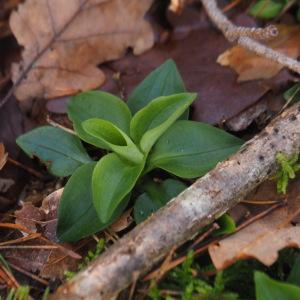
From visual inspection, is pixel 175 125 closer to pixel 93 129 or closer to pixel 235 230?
pixel 93 129

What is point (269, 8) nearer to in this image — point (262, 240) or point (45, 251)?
point (262, 240)

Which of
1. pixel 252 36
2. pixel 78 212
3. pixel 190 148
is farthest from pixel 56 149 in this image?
pixel 252 36

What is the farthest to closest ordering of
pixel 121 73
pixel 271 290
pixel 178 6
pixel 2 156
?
pixel 178 6
pixel 121 73
pixel 2 156
pixel 271 290

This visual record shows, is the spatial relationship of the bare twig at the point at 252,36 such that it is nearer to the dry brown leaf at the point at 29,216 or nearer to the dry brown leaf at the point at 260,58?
the dry brown leaf at the point at 260,58

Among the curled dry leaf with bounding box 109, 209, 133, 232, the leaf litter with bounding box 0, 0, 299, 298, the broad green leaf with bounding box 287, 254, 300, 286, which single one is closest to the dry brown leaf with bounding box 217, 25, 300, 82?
the leaf litter with bounding box 0, 0, 299, 298

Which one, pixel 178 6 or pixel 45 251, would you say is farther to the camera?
pixel 178 6

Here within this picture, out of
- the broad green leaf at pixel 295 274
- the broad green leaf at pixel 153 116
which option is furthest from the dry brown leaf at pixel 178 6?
the broad green leaf at pixel 295 274
